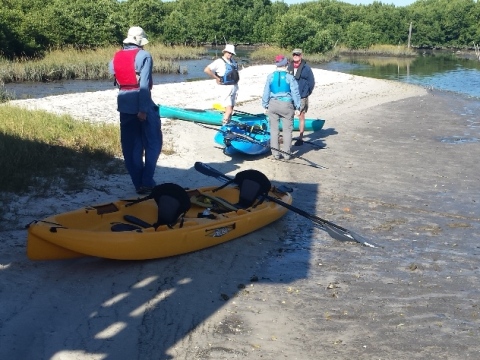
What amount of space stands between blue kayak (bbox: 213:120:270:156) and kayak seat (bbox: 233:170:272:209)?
334cm

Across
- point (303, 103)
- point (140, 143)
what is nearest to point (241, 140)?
point (303, 103)

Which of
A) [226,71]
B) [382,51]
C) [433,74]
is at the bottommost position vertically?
[433,74]

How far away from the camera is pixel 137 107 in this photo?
8.13m

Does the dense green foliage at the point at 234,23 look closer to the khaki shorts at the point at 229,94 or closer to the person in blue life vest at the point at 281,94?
the khaki shorts at the point at 229,94

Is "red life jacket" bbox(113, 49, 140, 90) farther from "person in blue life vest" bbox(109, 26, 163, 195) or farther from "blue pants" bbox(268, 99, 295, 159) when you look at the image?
"blue pants" bbox(268, 99, 295, 159)

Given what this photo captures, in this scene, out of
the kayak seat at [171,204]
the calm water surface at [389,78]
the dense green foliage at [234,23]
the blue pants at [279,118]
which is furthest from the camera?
the dense green foliage at [234,23]

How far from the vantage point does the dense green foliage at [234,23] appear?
36062 millimetres

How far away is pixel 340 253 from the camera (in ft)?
24.3

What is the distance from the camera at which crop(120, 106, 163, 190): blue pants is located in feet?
27.2

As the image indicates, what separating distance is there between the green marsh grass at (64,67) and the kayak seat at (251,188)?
724 inches

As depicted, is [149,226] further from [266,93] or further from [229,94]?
[229,94]

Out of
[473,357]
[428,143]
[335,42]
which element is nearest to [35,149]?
[473,357]

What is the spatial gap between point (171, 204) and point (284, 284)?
57.0 inches

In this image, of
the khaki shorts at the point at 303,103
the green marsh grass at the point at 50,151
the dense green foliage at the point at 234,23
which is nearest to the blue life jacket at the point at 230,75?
the khaki shorts at the point at 303,103
